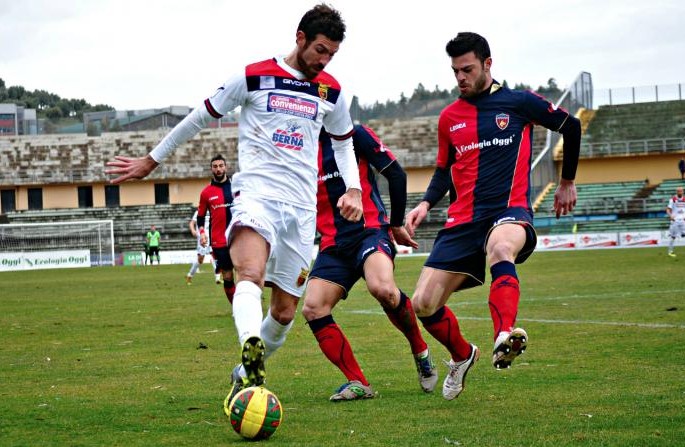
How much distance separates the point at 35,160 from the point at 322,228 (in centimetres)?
6566

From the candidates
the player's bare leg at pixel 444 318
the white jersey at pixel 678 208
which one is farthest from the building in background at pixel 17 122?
the player's bare leg at pixel 444 318

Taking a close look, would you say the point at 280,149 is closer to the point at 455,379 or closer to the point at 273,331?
the point at 273,331

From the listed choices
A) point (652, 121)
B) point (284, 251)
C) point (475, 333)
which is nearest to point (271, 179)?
point (284, 251)

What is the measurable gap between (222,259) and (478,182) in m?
10.1

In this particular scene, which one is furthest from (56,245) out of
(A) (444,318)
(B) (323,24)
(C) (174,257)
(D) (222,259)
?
(B) (323,24)

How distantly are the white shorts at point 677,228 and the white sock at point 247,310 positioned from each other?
29.7 meters

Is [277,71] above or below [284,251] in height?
above

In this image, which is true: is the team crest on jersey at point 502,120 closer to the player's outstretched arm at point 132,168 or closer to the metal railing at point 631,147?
the player's outstretched arm at point 132,168

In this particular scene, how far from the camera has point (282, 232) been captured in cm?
670

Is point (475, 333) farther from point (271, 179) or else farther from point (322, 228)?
point (271, 179)

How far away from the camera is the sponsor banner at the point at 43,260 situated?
4822cm

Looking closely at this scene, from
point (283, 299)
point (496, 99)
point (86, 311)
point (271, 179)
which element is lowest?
point (86, 311)

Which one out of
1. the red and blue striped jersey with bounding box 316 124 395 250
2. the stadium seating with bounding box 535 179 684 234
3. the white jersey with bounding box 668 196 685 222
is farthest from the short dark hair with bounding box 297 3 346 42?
the stadium seating with bounding box 535 179 684 234

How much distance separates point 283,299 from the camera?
702 cm
